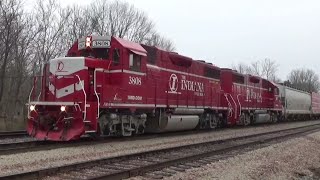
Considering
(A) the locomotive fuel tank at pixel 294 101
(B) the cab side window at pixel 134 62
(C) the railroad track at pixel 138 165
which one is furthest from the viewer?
(A) the locomotive fuel tank at pixel 294 101

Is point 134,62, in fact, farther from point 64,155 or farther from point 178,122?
point 64,155

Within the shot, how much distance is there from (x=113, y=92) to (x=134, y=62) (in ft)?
5.55

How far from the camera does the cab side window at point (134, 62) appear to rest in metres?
15.3

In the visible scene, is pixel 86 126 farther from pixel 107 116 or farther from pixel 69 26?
pixel 69 26

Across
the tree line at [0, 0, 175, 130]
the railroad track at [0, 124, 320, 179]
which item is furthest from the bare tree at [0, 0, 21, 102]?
the railroad track at [0, 124, 320, 179]

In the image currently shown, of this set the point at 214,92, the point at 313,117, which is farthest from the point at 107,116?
the point at 313,117

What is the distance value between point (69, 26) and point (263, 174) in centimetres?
3948

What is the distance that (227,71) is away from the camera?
87.0 feet

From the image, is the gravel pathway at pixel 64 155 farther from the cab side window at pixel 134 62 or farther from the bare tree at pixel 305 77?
the bare tree at pixel 305 77

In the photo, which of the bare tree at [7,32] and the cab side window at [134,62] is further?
the bare tree at [7,32]

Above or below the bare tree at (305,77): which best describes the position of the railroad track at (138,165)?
below

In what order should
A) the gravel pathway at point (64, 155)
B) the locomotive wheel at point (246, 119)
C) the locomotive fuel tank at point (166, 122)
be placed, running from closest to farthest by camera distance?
the gravel pathway at point (64, 155) → the locomotive fuel tank at point (166, 122) → the locomotive wheel at point (246, 119)

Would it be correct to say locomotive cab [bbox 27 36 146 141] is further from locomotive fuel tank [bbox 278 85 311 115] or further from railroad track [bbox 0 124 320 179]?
locomotive fuel tank [bbox 278 85 311 115]

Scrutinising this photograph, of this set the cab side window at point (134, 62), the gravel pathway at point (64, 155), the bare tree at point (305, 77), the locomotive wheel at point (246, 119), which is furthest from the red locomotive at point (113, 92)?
the bare tree at point (305, 77)
